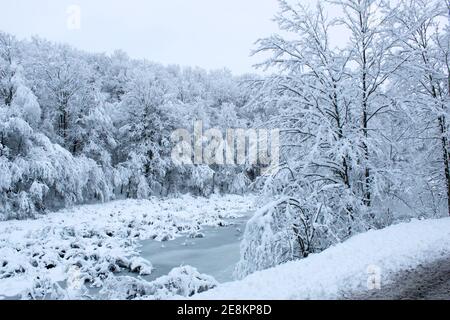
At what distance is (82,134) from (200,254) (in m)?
16.4

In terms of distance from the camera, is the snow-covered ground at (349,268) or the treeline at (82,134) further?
Answer: the treeline at (82,134)

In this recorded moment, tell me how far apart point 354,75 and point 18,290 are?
9821mm

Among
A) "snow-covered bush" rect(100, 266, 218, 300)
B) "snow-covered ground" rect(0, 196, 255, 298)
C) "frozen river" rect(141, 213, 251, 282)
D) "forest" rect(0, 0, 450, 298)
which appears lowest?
"frozen river" rect(141, 213, 251, 282)

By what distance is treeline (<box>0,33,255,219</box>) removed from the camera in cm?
2012

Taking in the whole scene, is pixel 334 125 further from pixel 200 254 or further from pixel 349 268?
pixel 200 254

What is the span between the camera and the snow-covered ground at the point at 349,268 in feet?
17.6

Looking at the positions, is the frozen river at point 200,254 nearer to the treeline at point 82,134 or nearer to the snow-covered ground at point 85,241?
the snow-covered ground at point 85,241

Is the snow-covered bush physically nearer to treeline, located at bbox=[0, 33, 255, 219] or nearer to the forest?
the forest

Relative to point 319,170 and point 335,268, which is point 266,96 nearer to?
point 319,170

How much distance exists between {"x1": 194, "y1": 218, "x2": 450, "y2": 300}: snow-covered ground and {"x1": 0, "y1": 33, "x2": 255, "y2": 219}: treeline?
475 cm

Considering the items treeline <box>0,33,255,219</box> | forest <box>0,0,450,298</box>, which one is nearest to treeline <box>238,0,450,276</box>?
forest <box>0,0,450,298</box>

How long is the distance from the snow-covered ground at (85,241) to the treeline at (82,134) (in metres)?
1.80

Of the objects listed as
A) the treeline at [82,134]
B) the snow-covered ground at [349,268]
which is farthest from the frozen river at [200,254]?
the treeline at [82,134]

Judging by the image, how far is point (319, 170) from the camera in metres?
9.52
